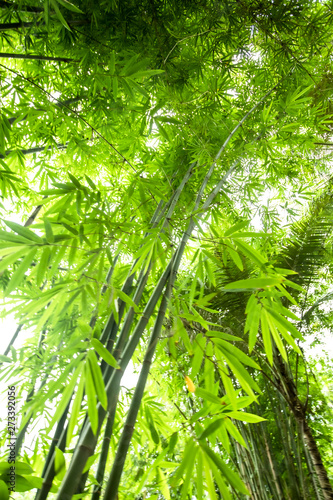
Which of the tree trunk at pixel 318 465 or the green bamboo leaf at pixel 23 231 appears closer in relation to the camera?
the green bamboo leaf at pixel 23 231

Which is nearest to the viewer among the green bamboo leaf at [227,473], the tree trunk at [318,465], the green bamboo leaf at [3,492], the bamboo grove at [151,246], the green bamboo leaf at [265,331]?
the green bamboo leaf at [3,492]

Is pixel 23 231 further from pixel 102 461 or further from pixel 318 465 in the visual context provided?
pixel 318 465

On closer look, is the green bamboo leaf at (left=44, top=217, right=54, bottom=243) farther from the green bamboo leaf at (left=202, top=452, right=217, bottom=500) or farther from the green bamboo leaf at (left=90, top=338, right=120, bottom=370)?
the green bamboo leaf at (left=202, top=452, right=217, bottom=500)

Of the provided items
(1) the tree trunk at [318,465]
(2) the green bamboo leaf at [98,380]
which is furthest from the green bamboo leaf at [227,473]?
(1) the tree trunk at [318,465]

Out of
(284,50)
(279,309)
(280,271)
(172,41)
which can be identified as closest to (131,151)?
(172,41)

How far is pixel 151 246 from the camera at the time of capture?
0.81 meters

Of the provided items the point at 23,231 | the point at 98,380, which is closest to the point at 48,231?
the point at 23,231

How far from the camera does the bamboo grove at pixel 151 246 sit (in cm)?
63

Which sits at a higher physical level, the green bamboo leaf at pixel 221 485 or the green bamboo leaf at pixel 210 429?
the green bamboo leaf at pixel 210 429

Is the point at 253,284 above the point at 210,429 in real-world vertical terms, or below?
above

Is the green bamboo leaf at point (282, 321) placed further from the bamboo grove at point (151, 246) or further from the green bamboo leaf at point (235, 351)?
the green bamboo leaf at point (235, 351)

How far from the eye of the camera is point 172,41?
1.37m

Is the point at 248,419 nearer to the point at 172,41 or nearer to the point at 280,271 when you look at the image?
the point at 280,271

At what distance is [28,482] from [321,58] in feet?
8.43
